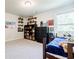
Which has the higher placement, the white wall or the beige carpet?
the white wall

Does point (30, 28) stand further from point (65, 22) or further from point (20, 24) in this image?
point (65, 22)

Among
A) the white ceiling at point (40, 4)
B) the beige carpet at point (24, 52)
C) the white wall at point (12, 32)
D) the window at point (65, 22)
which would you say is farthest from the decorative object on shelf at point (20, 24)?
the window at point (65, 22)

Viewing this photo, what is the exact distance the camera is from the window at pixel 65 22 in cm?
532

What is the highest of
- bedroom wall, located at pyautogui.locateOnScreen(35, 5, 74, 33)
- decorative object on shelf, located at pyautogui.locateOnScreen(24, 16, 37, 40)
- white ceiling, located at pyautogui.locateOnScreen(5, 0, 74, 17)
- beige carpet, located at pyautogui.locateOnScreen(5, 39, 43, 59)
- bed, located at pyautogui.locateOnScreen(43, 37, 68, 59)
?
white ceiling, located at pyautogui.locateOnScreen(5, 0, 74, 17)

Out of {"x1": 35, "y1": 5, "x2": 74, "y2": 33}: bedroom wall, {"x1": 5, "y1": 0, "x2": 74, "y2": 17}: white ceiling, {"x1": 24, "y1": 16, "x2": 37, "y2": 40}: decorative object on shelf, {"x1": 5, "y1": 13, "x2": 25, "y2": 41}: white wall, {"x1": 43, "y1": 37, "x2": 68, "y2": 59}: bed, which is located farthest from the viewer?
{"x1": 24, "y1": 16, "x2": 37, "y2": 40}: decorative object on shelf

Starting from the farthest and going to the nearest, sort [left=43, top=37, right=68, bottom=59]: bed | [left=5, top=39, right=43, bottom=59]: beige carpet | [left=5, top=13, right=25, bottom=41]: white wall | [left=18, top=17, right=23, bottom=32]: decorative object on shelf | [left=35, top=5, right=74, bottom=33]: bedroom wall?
1. [left=18, top=17, right=23, bottom=32]: decorative object on shelf
2. [left=5, top=13, right=25, bottom=41]: white wall
3. [left=35, top=5, right=74, bottom=33]: bedroom wall
4. [left=5, top=39, right=43, bottom=59]: beige carpet
5. [left=43, top=37, right=68, bottom=59]: bed

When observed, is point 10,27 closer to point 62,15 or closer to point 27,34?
point 27,34

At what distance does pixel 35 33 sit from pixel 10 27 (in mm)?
2268

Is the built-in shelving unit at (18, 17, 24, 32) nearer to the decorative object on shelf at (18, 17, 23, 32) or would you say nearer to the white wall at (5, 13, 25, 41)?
the decorative object on shelf at (18, 17, 23, 32)

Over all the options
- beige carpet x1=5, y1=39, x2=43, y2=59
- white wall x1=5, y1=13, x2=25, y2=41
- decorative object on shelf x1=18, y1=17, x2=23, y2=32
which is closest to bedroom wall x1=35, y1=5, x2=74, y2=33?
beige carpet x1=5, y1=39, x2=43, y2=59

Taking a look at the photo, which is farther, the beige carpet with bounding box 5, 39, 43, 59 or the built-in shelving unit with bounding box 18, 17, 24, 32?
the built-in shelving unit with bounding box 18, 17, 24, 32

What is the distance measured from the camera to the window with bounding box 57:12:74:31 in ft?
17.5
